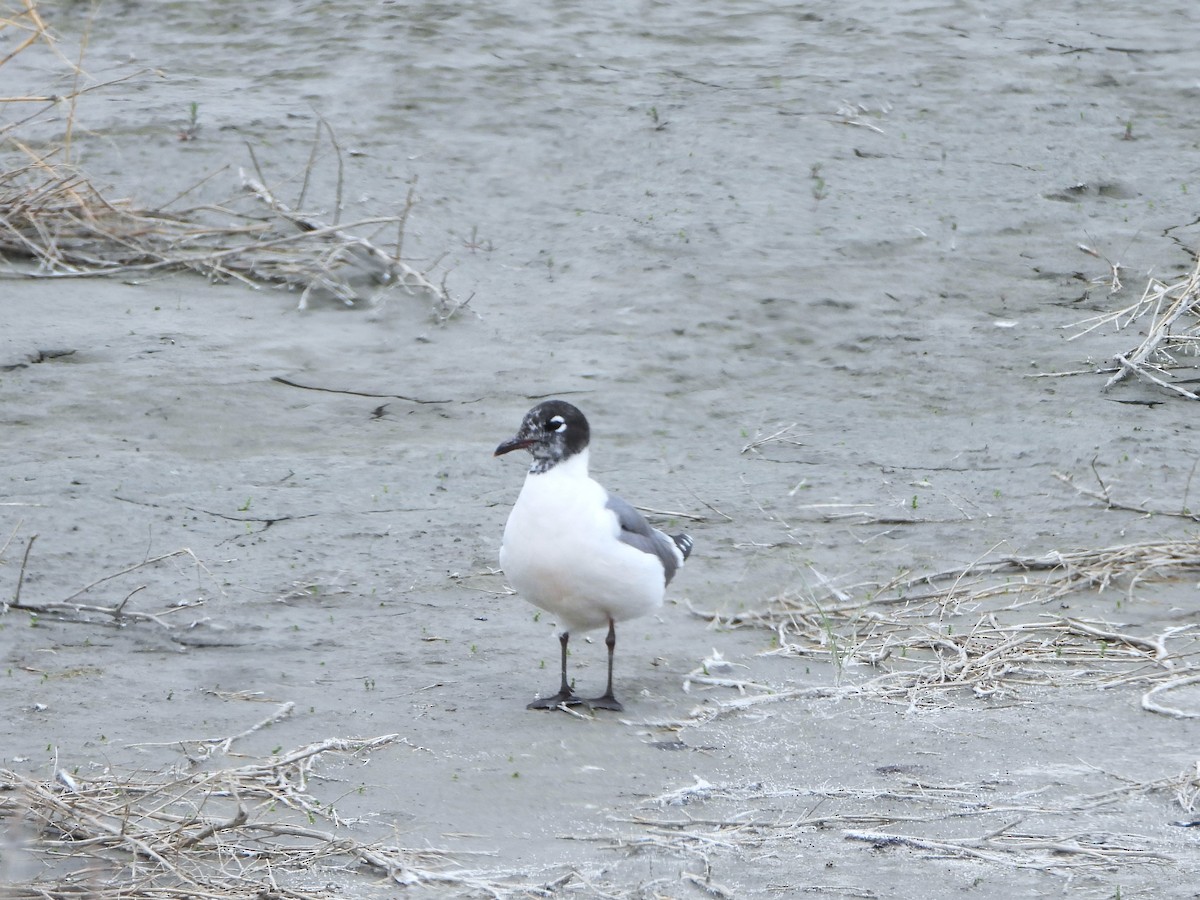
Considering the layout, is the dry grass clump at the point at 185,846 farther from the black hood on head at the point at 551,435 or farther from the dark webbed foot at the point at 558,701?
the black hood on head at the point at 551,435

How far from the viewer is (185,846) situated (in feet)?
13.9

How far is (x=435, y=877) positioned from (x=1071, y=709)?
8.27ft

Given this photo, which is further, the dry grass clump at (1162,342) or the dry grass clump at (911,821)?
the dry grass clump at (1162,342)

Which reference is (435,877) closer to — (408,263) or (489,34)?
(408,263)

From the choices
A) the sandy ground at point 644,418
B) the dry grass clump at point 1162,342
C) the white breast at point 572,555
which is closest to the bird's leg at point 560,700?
the sandy ground at point 644,418

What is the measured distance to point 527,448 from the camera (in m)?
6.05

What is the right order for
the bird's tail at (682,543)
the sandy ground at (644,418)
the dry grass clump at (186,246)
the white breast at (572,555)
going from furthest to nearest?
1. the dry grass clump at (186,246)
2. the bird's tail at (682,543)
3. the white breast at (572,555)
4. the sandy ground at (644,418)

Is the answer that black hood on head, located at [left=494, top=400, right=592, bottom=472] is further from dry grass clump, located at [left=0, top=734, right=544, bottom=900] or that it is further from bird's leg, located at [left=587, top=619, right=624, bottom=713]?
dry grass clump, located at [left=0, top=734, right=544, bottom=900]

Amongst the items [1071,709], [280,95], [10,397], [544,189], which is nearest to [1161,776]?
[1071,709]

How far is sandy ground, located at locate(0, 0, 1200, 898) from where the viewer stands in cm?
505

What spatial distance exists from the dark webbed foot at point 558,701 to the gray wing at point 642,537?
1.92 feet

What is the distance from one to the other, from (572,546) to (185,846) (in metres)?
1.90

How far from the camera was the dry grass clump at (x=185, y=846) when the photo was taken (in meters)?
4.08

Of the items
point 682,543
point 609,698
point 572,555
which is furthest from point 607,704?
point 682,543
